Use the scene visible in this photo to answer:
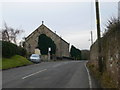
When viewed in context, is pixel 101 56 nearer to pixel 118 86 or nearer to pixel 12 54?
pixel 118 86

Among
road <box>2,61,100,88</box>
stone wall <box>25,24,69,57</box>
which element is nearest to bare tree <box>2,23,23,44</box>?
stone wall <box>25,24,69,57</box>

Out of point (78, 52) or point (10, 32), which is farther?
point (78, 52)

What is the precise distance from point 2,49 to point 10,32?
154 feet

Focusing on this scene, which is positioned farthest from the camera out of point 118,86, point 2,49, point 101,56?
point 2,49

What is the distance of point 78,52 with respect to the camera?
10000cm

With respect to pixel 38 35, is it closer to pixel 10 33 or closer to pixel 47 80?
pixel 10 33

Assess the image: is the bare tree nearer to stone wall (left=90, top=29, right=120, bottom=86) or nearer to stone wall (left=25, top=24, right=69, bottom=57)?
stone wall (left=25, top=24, right=69, bottom=57)

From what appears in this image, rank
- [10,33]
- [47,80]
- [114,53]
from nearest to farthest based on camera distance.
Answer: [114,53] < [47,80] < [10,33]

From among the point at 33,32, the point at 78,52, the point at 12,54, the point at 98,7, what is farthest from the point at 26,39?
the point at 98,7

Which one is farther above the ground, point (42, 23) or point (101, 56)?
point (42, 23)

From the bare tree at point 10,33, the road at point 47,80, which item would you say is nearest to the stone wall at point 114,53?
the road at point 47,80

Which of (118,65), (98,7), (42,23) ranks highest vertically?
(42,23)

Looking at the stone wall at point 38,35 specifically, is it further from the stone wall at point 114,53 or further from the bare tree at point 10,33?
the stone wall at point 114,53

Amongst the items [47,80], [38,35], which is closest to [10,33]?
[38,35]
